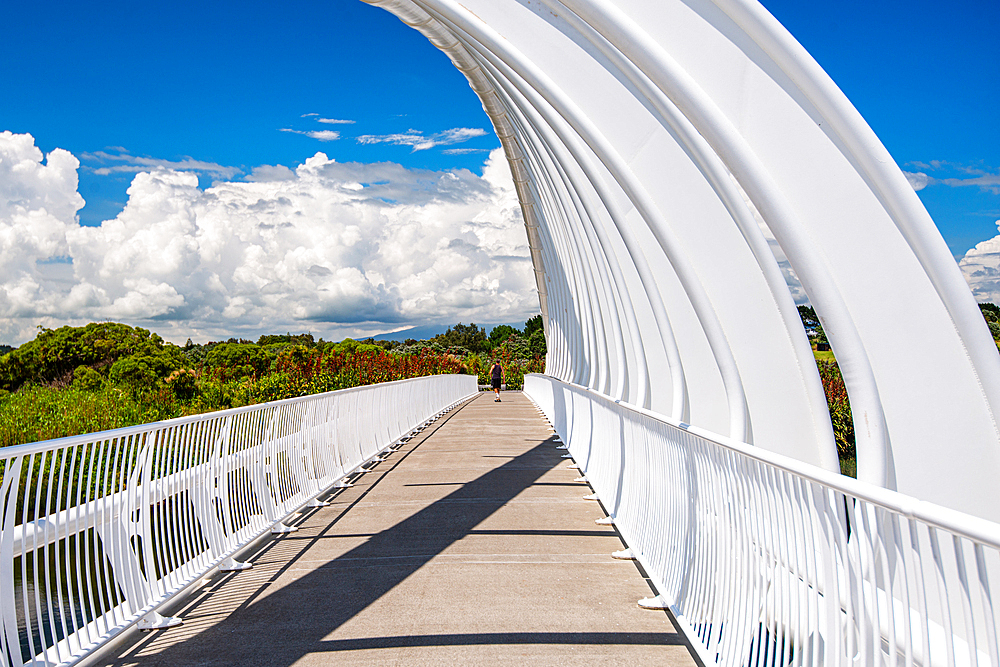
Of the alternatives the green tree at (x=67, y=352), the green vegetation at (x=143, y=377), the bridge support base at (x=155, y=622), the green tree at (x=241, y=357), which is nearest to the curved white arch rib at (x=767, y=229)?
the bridge support base at (x=155, y=622)

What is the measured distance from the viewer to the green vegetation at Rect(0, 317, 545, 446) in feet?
50.4

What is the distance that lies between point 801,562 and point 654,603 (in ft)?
7.03

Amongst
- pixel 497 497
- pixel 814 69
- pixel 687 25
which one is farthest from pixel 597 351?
pixel 814 69

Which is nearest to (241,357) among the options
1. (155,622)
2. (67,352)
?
(67,352)

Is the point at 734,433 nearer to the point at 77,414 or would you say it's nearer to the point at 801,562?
the point at 801,562

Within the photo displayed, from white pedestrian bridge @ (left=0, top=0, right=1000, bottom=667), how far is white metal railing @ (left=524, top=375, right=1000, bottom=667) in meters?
0.02

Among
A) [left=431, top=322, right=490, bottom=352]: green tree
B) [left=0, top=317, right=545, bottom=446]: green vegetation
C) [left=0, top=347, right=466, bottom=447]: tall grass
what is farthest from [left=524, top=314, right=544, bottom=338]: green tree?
[left=0, top=347, right=466, bottom=447]: tall grass

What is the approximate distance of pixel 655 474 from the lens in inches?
242

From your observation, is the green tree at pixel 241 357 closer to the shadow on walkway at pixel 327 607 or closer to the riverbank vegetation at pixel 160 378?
the riverbank vegetation at pixel 160 378

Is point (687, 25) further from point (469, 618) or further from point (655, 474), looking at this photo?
point (469, 618)

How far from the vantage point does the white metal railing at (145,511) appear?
161 inches

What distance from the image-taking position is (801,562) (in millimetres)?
3279

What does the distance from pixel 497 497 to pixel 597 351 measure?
9523 mm

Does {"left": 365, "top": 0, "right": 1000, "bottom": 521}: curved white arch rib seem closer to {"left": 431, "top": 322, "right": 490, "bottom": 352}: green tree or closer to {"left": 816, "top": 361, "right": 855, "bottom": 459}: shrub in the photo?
{"left": 816, "top": 361, "right": 855, "bottom": 459}: shrub
